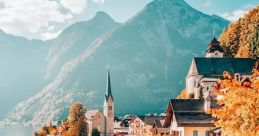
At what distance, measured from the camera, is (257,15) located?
15225 cm

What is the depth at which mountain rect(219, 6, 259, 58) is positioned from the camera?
132 m

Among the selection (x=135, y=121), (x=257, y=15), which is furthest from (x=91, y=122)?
(x=257, y=15)

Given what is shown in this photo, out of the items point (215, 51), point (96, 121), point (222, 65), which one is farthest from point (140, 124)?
point (222, 65)

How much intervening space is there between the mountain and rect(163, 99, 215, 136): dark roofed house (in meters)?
78.5

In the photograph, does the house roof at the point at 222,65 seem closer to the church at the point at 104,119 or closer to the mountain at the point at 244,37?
the mountain at the point at 244,37

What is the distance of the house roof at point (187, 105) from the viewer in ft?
174

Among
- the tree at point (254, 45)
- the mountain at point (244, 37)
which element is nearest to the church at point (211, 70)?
Result: the tree at point (254, 45)

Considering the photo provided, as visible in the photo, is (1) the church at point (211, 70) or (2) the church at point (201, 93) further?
(1) the church at point (211, 70)

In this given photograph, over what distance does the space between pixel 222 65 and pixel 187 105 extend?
64347 millimetres

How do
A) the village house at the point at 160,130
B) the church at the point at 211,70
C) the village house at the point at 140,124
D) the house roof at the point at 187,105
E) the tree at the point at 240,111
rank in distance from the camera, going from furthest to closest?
the village house at the point at 140,124, the church at the point at 211,70, the village house at the point at 160,130, the house roof at the point at 187,105, the tree at the point at 240,111

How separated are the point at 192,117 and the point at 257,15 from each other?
106168 mm

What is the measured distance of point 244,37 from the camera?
14950 centimetres

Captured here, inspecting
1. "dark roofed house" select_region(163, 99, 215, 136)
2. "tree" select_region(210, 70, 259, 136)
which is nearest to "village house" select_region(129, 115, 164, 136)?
"dark roofed house" select_region(163, 99, 215, 136)

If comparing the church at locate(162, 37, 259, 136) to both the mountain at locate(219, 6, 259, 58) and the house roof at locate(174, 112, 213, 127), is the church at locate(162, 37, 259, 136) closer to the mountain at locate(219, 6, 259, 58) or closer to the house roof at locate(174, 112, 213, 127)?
the house roof at locate(174, 112, 213, 127)
